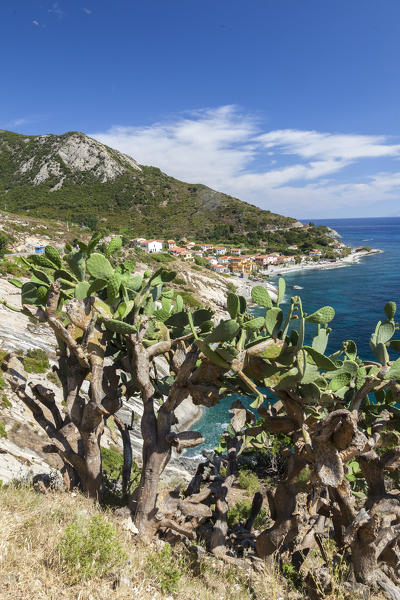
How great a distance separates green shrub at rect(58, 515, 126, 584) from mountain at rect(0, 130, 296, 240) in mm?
79817

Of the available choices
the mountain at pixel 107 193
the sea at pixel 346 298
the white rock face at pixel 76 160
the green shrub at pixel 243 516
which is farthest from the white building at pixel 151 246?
the green shrub at pixel 243 516

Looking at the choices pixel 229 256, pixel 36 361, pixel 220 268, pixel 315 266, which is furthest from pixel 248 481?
pixel 315 266

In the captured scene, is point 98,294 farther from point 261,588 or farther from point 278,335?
point 261,588

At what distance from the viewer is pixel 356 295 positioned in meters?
53.5

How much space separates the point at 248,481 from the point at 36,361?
337 inches

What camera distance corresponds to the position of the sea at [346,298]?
18922mm

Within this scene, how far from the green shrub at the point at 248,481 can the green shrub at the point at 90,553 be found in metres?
7.67

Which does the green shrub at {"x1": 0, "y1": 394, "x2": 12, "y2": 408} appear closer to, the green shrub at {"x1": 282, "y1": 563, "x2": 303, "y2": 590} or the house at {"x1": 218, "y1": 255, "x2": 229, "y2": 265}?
the green shrub at {"x1": 282, "y1": 563, "x2": 303, "y2": 590}

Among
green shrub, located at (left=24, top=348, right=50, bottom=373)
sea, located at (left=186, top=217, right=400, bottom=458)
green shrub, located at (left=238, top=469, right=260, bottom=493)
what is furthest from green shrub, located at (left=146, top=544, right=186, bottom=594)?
sea, located at (left=186, top=217, right=400, bottom=458)

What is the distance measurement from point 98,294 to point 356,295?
5557cm

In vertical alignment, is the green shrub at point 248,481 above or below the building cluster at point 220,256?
below

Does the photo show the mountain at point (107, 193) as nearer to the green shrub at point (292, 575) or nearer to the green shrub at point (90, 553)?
the green shrub at point (292, 575)

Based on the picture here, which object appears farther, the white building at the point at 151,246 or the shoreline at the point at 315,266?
the shoreline at the point at 315,266

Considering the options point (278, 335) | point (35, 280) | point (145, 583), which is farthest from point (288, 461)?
point (35, 280)
